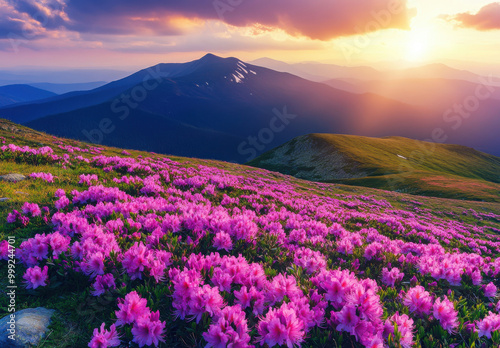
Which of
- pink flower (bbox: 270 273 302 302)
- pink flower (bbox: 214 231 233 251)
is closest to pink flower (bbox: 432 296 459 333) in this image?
pink flower (bbox: 270 273 302 302)

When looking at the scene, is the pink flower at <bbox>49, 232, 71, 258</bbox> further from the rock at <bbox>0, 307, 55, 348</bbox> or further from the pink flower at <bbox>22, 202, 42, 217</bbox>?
the pink flower at <bbox>22, 202, 42, 217</bbox>

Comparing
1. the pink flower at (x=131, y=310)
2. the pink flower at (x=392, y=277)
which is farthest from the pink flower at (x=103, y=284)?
the pink flower at (x=392, y=277)

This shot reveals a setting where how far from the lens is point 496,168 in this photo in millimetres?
115812

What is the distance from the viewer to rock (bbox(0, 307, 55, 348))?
287 centimetres

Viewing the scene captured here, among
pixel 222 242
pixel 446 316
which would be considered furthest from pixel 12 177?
pixel 446 316

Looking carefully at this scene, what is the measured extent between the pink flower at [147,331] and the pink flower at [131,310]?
11 cm

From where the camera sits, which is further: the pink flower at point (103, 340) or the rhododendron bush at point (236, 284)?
the rhododendron bush at point (236, 284)

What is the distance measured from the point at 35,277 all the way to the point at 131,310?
1.95 m

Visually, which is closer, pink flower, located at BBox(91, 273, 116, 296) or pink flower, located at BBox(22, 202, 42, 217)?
pink flower, located at BBox(91, 273, 116, 296)

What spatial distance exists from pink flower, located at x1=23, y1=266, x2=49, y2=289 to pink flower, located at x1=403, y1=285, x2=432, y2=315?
5.46 meters

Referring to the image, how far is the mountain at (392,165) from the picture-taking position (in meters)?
56.3

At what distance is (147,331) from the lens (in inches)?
110

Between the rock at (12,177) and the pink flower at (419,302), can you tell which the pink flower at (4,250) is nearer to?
the rock at (12,177)

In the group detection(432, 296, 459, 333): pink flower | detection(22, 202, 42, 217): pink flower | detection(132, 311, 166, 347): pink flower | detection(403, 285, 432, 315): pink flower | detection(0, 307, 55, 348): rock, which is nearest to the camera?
detection(132, 311, 166, 347): pink flower
